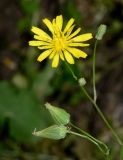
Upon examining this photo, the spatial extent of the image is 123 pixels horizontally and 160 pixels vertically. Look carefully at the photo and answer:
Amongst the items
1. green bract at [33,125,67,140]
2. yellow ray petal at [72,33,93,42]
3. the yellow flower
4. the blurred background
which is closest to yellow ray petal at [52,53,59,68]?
the yellow flower

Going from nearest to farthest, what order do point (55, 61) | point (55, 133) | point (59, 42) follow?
1. point (55, 133)
2. point (55, 61)
3. point (59, 42)

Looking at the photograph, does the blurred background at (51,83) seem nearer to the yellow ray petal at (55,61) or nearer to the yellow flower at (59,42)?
the yellow flower at (59,42)

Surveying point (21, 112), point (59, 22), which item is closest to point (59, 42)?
point (59, 22)

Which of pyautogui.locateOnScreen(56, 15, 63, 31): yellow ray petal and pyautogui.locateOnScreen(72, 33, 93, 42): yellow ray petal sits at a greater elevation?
pyautogui.locateOnScreen(56, 15, 63, 31): yellow ray petal

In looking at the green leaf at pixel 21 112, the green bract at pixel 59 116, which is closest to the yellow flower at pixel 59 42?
the green bract at pixel 59 116

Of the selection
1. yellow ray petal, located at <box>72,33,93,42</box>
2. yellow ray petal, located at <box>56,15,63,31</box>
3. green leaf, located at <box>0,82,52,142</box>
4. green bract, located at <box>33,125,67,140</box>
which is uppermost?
green leaf, located at <box>0,82,52,142</box>

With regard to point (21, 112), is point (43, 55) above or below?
below

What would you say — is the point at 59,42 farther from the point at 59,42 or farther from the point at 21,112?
the point at 21,112

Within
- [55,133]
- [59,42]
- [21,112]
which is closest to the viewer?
[55,133]

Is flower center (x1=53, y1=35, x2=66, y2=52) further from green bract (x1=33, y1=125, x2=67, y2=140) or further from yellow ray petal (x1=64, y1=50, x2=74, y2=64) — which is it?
green bract (x1=33, y1=125, x2=67, y2=140)

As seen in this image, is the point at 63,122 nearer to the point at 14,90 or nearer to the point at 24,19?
the point at 14,90
